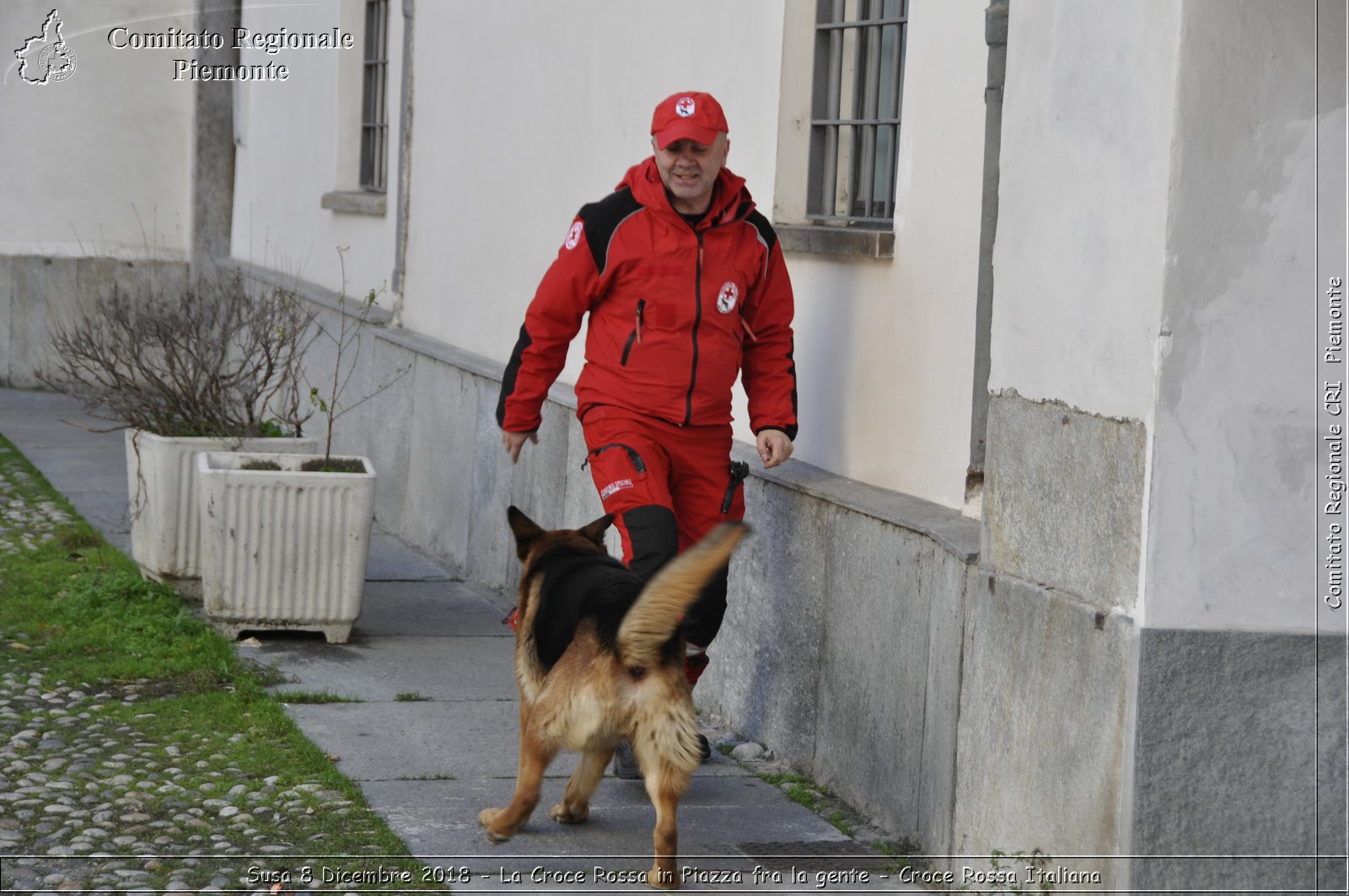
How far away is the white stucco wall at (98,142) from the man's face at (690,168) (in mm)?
11681

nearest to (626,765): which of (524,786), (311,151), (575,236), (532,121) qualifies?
(524,786)

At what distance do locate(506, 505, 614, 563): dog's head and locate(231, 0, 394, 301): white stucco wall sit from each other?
6.19 meters

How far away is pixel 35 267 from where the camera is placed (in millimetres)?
15289

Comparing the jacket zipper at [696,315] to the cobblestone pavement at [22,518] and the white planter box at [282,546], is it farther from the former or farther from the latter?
the cobblestone pavement at [22,518]

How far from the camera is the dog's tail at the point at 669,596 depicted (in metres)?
3.85

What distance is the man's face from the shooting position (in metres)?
5.07

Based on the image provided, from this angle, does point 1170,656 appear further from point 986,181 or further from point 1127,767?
point 986,181

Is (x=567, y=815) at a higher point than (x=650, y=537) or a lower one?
lower

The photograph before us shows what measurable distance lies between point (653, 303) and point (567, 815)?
5.20 feet

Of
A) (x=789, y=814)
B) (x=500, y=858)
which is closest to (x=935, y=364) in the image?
(x=789, y=814)

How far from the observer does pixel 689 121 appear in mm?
5047
